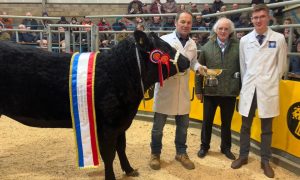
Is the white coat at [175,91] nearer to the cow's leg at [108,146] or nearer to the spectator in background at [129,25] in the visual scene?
the cow's leg at [108,146]

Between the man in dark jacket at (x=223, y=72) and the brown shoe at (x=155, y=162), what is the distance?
83 centimetres

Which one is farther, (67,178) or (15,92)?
(67,178)

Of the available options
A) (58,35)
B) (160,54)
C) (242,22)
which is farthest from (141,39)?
(242,22)

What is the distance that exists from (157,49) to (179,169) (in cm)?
159

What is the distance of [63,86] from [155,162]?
158 centimetres

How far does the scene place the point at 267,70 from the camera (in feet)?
12.0

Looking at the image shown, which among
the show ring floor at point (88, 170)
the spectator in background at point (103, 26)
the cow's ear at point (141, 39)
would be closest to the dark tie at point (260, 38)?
the cow's ear at point (141, 39)

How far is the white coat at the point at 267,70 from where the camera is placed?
11.9 ft

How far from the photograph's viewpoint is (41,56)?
10.3ft

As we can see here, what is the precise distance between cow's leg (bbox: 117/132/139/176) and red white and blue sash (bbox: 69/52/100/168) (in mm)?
401

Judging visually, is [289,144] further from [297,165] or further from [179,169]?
[179,169]

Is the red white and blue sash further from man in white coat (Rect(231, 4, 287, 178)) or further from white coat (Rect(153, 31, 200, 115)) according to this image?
man in white coat (Rect(231, 4, 287, 178))

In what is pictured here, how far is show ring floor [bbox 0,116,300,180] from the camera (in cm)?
379

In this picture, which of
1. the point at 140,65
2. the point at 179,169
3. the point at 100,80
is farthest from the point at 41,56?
the point at 179,169
